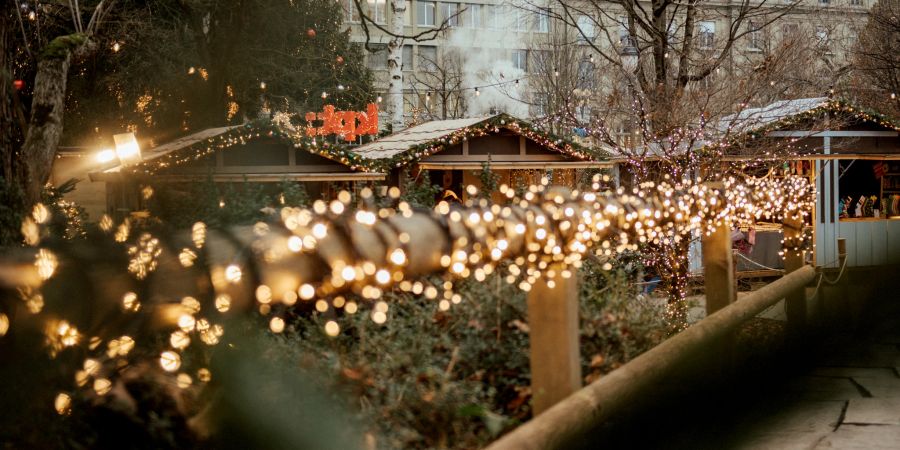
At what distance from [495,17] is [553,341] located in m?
49.7

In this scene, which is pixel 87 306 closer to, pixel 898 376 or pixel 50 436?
pixel 50 436

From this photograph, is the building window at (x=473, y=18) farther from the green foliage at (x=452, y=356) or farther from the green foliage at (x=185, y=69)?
the green foliage at (x=452, y=356)

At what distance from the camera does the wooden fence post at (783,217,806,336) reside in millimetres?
8055

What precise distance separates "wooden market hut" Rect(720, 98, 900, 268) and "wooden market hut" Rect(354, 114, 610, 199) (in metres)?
3.74

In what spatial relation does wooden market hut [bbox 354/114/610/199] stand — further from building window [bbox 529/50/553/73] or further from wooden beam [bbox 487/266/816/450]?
building window [bbox 529/50/553/73]

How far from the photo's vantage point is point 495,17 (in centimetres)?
5103

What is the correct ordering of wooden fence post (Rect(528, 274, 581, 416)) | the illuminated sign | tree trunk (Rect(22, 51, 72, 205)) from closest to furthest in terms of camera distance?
wooden fence post (Rect(528, 274, 581, 416)) → tree trunk (Rect(22, 51, 72, 205)) → the illuminated sign

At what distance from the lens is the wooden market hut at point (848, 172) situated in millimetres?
14766

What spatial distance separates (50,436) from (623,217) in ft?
9.03

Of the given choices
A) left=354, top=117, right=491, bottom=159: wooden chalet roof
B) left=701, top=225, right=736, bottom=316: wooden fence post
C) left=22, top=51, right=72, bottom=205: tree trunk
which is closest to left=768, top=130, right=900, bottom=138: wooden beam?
left=354, top=117, right=491, bottom=159: wooden chalet roof

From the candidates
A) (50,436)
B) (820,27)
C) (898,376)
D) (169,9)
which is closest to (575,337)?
(50,436)

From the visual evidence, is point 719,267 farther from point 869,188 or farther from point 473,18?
point 473,18

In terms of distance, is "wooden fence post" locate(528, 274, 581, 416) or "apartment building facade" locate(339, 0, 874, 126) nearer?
"wooden fence post" locate(528, 274, 581, 416)

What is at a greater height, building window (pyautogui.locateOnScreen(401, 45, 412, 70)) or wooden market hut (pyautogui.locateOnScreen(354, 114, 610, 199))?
building window (pyautogui.locateOnScreen(401, 45, 412, 70))
